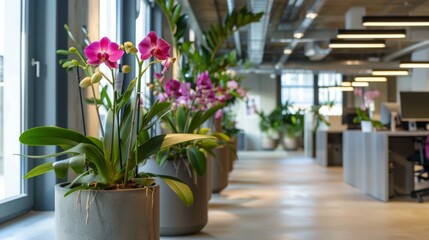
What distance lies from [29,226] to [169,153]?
1025mm

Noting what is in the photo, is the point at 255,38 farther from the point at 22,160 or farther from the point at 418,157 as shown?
the point at 22,160

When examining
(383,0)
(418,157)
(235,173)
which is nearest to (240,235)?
(418,157)

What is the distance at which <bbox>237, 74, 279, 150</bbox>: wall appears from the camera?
68.3 feet

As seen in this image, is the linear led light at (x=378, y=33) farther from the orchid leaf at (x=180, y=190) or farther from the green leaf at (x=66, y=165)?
the green leaf at (x=66, y=165)

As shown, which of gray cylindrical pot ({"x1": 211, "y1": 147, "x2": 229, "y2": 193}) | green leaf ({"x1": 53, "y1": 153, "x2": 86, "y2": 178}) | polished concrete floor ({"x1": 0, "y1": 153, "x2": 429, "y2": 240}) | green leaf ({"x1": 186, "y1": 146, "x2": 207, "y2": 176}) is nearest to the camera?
green leaf ({"x1": 53, "y1": 153, "x2": 86, "y2": 178})

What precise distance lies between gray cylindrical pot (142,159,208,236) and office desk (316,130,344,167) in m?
8.00

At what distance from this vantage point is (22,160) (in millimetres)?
4285

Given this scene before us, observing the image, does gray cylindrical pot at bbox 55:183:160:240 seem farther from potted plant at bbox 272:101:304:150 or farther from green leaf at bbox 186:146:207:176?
potted plant at bbox 272:101:304:150

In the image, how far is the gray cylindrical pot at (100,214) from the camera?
2213mm

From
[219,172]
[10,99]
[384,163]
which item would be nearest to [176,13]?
[10,99]

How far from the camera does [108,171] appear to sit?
241 cm

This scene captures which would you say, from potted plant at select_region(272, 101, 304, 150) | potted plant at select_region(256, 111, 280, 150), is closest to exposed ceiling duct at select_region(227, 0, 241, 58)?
potted plant at select_region(272, 101, 304, 150)

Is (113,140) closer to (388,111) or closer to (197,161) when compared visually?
(197,161)

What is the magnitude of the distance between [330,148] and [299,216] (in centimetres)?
721
